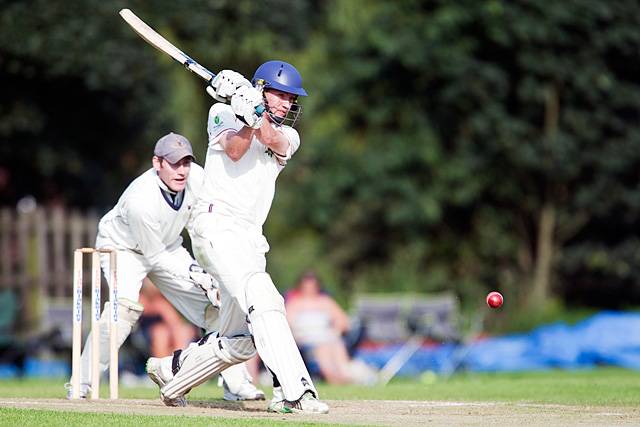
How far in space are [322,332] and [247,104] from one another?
8.38 m

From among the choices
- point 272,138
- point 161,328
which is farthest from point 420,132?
point 272,138

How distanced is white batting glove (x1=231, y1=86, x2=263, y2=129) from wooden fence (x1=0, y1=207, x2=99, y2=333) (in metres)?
11.7

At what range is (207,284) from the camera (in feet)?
27.4

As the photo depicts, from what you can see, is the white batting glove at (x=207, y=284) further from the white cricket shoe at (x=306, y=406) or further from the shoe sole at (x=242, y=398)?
the white cricket shoe at (x=306, y=406)

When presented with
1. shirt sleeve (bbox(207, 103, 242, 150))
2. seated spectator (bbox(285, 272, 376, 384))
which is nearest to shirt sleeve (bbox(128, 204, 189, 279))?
shirt sleeve (bbox(207, 103, 242, 150))

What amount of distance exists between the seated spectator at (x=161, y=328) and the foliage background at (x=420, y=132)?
4.85m

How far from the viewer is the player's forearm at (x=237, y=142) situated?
704 centimetres

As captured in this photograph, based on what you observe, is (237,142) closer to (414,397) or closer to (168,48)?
(168,48)

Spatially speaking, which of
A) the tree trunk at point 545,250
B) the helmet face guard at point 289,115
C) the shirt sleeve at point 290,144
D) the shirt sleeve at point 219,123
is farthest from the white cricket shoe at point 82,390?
the tree trunk at point 545,250

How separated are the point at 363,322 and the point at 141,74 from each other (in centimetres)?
575

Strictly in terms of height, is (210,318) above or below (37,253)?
below

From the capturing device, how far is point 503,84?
21469 mm

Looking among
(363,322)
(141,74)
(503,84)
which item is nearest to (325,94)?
(503,84)

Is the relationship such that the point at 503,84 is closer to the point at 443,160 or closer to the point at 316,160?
the point at 443,160
